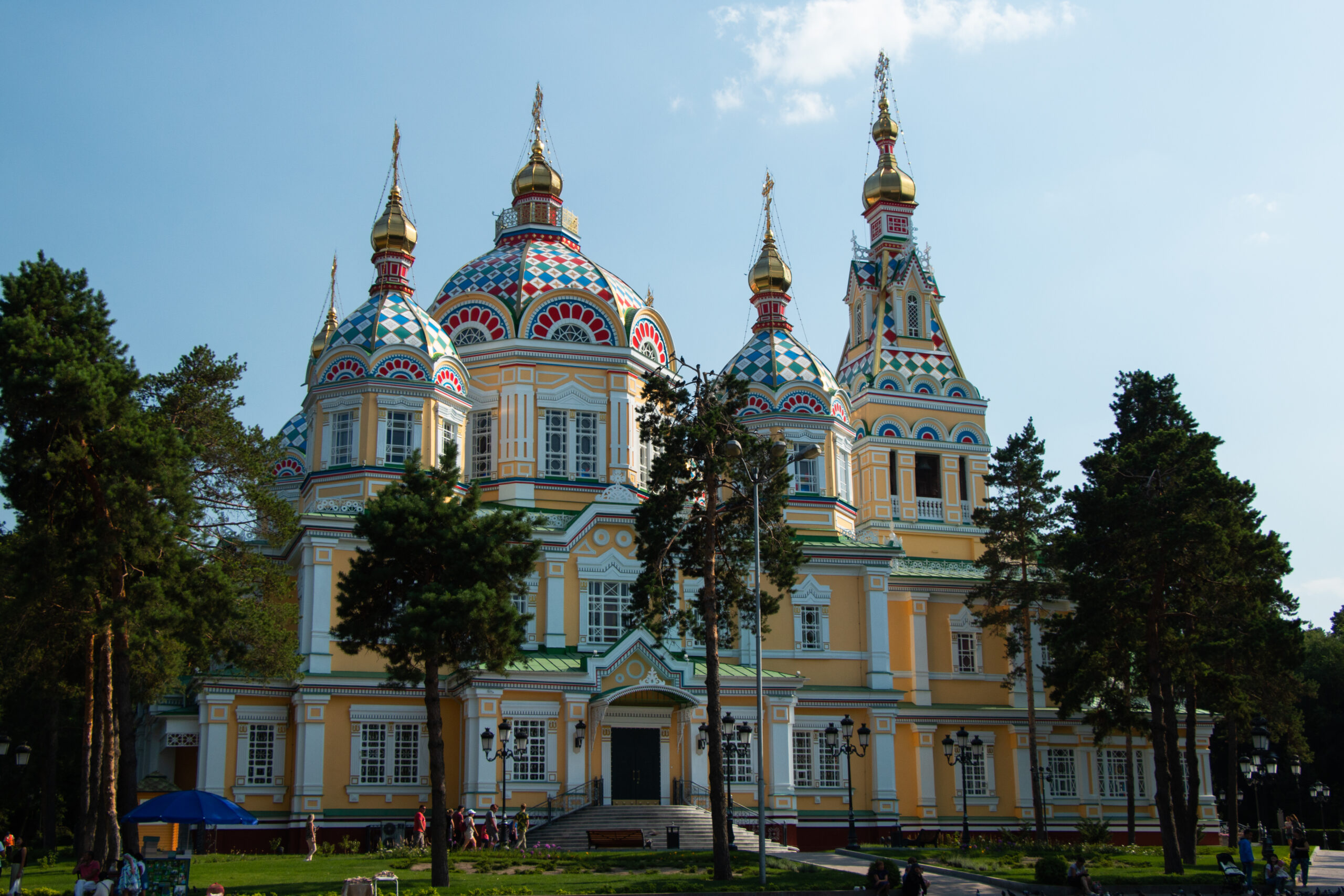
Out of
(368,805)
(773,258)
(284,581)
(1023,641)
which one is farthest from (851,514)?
(284,581)

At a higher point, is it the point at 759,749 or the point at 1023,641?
the point at 1023,641

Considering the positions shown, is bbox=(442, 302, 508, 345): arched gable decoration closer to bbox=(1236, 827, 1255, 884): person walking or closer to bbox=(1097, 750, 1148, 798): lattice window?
bbox=(1097, 750, 1148, 798): lattice window

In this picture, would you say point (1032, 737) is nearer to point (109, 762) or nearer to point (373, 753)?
point (373, 753)

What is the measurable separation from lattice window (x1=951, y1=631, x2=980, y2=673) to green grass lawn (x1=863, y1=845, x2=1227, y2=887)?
834 centimetres

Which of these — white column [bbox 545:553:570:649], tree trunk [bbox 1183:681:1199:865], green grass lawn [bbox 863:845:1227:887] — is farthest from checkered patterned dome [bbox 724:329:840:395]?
green grass lawn [bbox 863:845:1227:887]

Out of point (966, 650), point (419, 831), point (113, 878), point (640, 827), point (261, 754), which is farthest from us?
point (966, 650)

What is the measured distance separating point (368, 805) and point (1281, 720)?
26.8 metres

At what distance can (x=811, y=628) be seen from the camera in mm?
38656

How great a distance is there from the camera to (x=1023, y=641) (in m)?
38.4

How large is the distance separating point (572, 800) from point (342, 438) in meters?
11.8

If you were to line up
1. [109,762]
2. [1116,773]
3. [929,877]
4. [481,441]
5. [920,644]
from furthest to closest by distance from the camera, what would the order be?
[1116,773]
[920,644]
[481,441]
[929,877]
[109,762]

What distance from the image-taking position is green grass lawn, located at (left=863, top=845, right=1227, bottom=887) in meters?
25.4

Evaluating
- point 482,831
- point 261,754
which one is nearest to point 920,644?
point 482,831

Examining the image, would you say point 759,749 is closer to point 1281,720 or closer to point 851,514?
point 851,514
